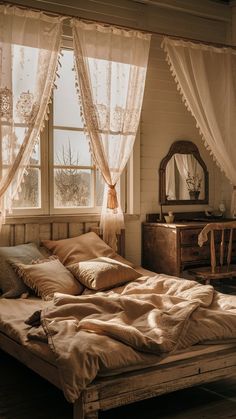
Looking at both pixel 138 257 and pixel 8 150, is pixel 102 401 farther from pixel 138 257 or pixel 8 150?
pixel 138 257

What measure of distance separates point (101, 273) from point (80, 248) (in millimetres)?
552

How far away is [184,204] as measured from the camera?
571 centimetres

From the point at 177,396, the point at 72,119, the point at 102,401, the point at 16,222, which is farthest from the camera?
the point at 72,119

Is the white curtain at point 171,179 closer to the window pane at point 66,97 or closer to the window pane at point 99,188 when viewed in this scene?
the window pane at point 99,188

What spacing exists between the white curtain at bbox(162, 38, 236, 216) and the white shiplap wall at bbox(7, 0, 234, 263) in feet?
1.27

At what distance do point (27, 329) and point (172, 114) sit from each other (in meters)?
3.12

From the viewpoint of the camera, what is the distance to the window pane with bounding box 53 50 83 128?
4.92 m

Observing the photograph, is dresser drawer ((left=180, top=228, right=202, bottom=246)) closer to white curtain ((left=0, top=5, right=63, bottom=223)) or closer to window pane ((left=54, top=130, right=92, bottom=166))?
window pane ((left=54, top=130, right=92, bottom=166))

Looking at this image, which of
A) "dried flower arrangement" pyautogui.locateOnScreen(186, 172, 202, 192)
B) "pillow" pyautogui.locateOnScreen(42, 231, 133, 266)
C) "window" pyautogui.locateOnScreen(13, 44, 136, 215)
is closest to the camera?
"pillow" pyautogui.locateOnScreen(42, 231, 133, 266)

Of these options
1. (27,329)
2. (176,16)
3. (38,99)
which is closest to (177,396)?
(27,329)

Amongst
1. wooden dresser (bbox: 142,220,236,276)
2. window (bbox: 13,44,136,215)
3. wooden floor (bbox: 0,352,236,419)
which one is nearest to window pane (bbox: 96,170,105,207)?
window (bbox: 13,44,136,215)

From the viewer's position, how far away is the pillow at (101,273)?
4148 mm

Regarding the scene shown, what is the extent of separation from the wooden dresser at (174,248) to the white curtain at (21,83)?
1.50 meters

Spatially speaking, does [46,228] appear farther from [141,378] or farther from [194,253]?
[141,378]
